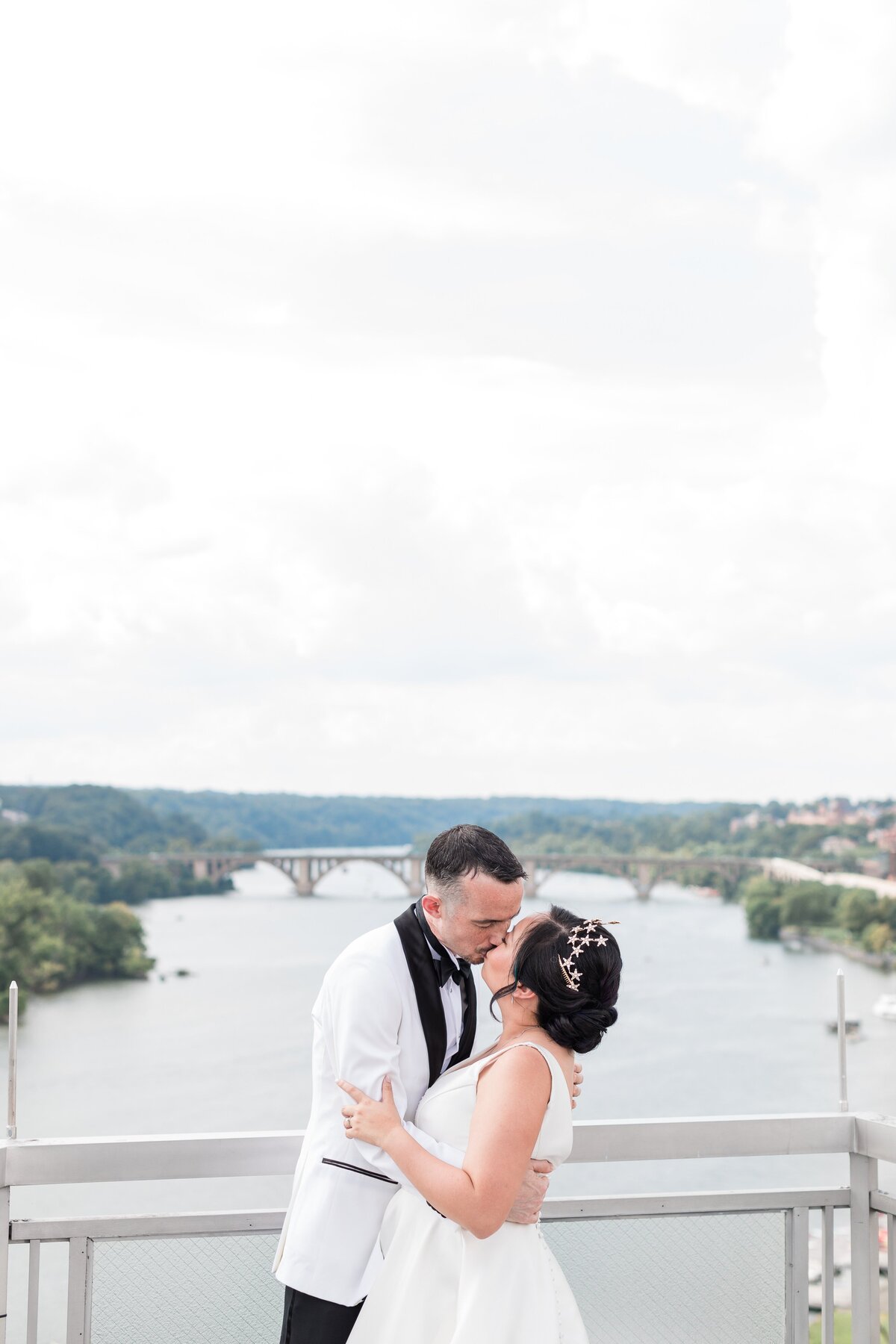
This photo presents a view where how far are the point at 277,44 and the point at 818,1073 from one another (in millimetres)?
25078

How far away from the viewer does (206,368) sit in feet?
169

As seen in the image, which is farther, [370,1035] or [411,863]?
[411,863]

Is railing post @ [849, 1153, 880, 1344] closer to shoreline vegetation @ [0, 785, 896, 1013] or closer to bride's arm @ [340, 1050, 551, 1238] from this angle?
bride's arm @ [340, 1050, 551, 1238]

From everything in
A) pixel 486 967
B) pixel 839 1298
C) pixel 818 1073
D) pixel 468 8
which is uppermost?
pixel 468 8

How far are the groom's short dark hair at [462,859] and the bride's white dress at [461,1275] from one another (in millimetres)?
237

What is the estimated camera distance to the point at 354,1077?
5.72 ft

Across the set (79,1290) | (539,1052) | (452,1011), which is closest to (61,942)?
(79,1290)

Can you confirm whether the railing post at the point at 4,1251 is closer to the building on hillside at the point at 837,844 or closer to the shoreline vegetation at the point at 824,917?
the shoreline vegetation at the point at 824,917

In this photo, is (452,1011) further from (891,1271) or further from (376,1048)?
(891,1271)

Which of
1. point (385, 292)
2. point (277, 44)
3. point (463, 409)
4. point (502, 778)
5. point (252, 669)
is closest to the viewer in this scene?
point (277, 44)

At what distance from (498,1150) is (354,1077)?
0.26 meters

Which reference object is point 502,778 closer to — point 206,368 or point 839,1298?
point 206,368

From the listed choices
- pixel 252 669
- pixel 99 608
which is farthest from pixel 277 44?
pixel 252 669

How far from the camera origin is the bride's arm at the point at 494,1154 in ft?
5.15
